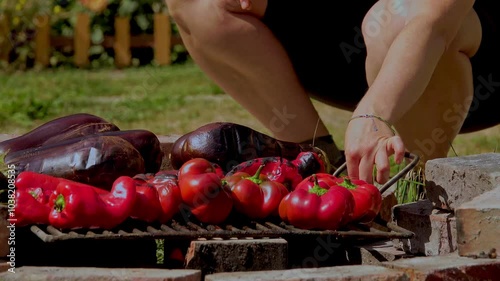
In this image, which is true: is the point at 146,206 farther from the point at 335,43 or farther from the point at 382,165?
the point at 335,43

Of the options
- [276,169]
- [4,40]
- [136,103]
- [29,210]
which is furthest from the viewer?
[4,40]

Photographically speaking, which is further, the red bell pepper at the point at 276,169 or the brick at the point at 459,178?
the red bell pepper at the point at 276,169

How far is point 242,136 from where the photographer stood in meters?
3.08

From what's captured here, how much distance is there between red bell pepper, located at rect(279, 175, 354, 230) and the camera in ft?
8.54

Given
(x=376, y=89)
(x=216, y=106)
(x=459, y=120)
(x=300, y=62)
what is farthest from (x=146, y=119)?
(x=376, y=89)

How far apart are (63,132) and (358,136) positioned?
1.04 metres

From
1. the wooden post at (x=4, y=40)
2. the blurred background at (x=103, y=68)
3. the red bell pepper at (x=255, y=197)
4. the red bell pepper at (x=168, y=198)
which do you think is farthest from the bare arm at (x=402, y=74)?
the wooden post at (x=4, y=40)

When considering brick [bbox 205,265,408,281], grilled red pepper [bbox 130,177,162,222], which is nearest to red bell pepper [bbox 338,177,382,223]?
brick [bbox 205,265,408,281]

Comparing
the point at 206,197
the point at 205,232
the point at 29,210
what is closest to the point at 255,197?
the point at 206,197

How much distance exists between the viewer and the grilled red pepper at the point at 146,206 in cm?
258

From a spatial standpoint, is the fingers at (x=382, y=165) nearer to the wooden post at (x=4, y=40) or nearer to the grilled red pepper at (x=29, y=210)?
the grilled red pepper at (x=29, y=210)

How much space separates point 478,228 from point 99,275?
0.93 meters

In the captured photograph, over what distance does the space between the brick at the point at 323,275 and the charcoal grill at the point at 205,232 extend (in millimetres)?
256

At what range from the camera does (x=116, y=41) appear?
11281 millimetres
